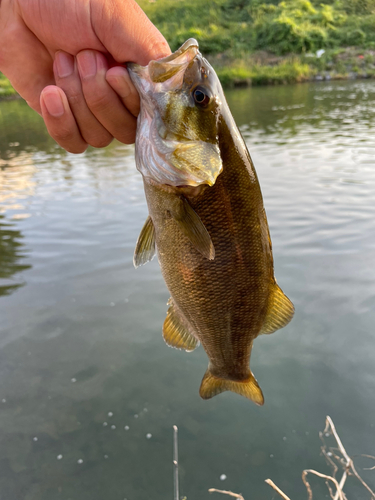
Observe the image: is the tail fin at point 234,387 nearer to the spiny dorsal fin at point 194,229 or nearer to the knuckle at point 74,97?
the spiny dorsal fin at point 194,229

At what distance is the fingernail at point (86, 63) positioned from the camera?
5.98 ft

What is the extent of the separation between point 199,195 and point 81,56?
89cm

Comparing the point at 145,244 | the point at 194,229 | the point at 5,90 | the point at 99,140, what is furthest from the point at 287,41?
the point at 194,229

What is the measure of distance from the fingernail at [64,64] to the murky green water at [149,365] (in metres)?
3.01

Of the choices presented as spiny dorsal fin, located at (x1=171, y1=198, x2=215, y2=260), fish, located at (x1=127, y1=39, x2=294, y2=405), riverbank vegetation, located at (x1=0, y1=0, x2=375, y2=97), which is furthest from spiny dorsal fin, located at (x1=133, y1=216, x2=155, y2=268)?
riverbank vegetation, located at (x1=0, y1=0, x2=375, y2=97)

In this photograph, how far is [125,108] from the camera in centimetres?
194

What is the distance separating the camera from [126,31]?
173 centimetres

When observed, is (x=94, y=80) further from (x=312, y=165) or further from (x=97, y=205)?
(x=312, y=165)

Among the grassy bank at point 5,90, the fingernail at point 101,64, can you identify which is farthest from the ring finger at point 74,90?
the grassy bank at point 5,90

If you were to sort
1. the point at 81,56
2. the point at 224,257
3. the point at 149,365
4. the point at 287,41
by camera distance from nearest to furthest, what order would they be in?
the point at 224,257
the point at 81,56
the point at 149,365
the point at 287,41

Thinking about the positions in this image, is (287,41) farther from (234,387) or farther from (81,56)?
(234,387)

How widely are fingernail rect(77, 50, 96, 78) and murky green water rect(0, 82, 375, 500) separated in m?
3.01

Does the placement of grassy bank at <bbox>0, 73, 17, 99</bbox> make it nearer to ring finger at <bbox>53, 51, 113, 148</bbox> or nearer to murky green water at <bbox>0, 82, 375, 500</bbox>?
murky green water at <bbox>0, 82, 375, 500</bbox>

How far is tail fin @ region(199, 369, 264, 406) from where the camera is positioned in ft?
7.05
